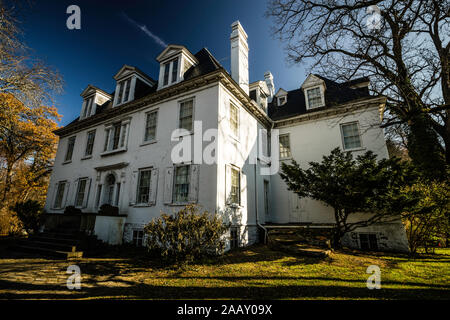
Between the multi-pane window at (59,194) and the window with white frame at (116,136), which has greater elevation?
the window with white frame at (116,136)

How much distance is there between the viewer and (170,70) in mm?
12188

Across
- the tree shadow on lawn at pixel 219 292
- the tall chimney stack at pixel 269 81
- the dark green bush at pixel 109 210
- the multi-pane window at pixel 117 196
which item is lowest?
the tree shadow on lawn at pixel 219 292

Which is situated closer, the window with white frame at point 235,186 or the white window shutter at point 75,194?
the window with white frame at point 235,186

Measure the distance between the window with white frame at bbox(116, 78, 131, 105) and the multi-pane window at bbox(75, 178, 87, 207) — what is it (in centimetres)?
611

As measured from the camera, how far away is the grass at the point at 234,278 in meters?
4.32

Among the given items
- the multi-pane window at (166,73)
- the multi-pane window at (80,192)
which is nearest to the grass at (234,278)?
the multi-pane window at (80,192)

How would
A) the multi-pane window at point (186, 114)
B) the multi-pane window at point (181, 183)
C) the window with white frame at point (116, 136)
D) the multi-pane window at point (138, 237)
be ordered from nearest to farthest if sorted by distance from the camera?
the multi-pane window at point (181, 183), the multi-pane window at point (138, 237), the multi-pane window at point (186, 114), the window with white frame at point (116, 136)

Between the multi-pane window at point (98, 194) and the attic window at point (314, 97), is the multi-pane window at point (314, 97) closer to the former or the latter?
the attic window at point (314, 97)

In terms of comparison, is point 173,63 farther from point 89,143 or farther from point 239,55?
point 89,143

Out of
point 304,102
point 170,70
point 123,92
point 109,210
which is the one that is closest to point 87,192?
point 109,210

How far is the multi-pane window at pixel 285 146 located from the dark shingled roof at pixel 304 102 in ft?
4.90

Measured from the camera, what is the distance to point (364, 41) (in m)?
8.23
